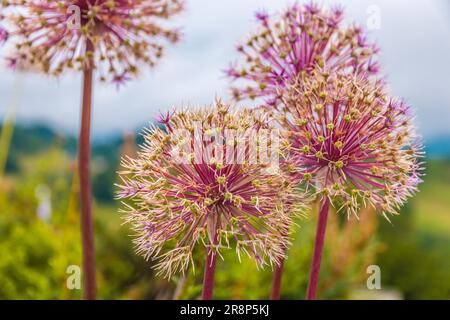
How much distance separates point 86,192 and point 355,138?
4.43 ft

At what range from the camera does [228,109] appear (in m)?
2.44

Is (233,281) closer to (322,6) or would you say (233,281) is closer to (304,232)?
(304,232)

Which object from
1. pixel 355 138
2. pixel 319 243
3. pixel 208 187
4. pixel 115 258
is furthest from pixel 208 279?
pixel 115 258

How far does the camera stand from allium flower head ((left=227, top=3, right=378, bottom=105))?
287 cm

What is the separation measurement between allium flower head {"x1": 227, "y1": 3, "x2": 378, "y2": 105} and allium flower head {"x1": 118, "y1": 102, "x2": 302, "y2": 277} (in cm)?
49

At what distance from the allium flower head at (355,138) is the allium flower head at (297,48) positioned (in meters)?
0.31

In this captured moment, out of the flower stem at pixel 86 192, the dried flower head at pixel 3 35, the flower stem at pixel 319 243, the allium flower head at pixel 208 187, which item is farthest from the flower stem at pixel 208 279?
the dried flower head at pixel 3 35

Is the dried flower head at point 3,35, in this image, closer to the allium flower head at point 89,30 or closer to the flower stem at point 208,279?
the allium flower head at point 89,30

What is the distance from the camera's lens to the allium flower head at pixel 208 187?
7.57 feet

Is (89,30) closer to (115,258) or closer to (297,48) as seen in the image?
(297,48)

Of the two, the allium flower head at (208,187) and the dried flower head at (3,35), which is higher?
the dried flower head at (3,35)

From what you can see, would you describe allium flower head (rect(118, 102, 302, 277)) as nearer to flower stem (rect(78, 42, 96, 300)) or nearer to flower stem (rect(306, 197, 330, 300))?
flower stem (rect(306, 197, 330, 300))

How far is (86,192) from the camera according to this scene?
311cm
